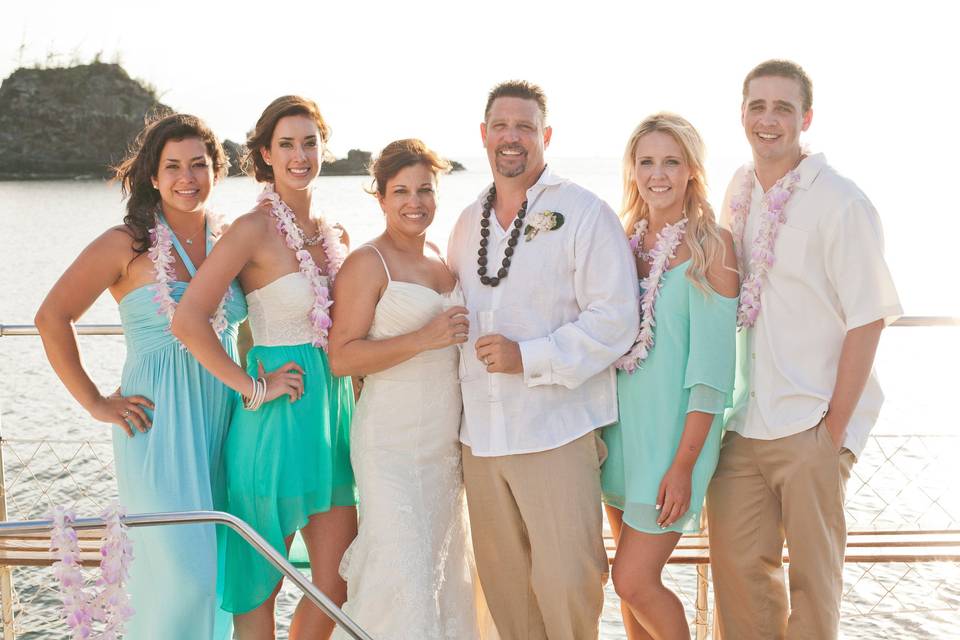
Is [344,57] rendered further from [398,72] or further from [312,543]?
[312,543]

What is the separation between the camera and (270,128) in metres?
3.62

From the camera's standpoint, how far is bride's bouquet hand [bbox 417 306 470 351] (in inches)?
135

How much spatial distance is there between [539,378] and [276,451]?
0.95m

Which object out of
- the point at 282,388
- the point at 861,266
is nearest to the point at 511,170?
the point at 282,388

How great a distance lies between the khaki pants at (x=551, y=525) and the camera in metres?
3.51

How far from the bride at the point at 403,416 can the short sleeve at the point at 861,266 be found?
50.0 inches

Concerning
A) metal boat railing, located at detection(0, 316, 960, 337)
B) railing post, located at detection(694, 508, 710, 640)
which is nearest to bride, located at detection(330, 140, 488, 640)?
railing post, located at detection(694, 508, 710, 640)

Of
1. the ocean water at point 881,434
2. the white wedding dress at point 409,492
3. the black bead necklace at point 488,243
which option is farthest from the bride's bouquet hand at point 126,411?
the black bead necklace at point 488,243

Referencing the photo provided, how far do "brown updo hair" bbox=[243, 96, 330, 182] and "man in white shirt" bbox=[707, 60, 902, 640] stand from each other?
1532mm

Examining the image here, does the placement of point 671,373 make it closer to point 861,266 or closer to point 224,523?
point 861,266

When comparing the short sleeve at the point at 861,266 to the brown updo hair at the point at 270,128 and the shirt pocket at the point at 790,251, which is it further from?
the brown updo hair at the point at 270,128

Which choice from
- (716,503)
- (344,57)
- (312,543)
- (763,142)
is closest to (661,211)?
(763,142)

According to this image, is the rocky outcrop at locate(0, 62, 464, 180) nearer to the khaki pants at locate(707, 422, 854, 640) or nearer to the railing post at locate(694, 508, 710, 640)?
the railing post at locate(694, 508, 710, 640)

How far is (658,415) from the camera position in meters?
3.46
